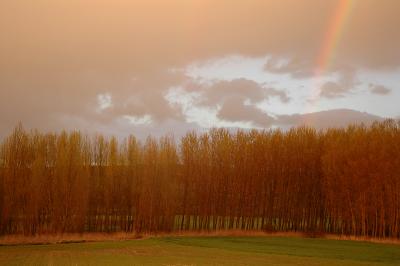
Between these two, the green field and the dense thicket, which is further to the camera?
the dense thicket

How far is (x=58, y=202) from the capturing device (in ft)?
160

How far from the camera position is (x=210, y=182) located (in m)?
55.2

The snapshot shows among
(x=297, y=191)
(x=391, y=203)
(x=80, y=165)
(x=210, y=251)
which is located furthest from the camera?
(x=297, y=191)

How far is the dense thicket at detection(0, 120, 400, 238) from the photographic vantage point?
47656 mm

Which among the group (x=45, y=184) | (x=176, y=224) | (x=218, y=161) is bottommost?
(x=176, y=224)

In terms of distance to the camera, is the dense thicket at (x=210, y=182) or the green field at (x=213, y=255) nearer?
the green field at (x=213, y=255)

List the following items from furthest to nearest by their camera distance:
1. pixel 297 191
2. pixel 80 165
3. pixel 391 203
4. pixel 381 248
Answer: pixel 297 191 → pixel 80 165 → pixel 391 203 → pixel 381 248

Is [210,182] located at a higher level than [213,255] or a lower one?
higher

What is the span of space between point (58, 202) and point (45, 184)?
232 centimetres

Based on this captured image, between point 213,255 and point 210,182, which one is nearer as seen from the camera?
point 213,255

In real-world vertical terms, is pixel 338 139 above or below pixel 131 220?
above

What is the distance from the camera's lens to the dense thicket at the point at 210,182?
156ft

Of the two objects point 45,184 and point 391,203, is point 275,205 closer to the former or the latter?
point 391,203

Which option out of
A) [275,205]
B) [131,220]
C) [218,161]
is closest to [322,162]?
[275,205]
